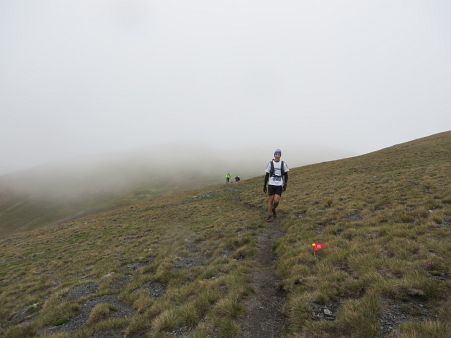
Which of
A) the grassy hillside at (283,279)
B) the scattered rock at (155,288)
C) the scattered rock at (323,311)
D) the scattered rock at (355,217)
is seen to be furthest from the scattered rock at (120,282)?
the scattered rock at (355,217)

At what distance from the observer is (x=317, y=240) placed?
1354 cm

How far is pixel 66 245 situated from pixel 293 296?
25.1 m

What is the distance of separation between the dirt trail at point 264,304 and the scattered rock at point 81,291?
7.54m

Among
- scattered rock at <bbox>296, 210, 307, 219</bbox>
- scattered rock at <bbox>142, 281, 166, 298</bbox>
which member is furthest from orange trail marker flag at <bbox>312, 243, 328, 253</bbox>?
scattered rock at <bbox>296, 210, 307, 219</bbox>

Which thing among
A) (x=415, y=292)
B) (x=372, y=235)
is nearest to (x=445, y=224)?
(x=372, y=235)

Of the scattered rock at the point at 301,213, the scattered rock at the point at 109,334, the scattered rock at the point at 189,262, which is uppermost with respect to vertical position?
the scattered rock at the point at 301,213

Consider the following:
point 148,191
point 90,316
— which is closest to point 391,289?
point 90,316

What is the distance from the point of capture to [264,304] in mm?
9109

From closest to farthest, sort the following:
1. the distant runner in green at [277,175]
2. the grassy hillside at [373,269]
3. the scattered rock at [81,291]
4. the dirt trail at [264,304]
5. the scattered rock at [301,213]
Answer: the grassy hillside at [373,269]
the dirt trail at [264,304]
the scattered rock at [81,291]
the distant runner in green at [277,175]
the scattered rock at [301,213]

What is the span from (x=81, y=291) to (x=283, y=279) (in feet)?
30.4

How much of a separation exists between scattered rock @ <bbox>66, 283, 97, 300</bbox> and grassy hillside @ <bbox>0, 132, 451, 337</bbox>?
0.18 feet

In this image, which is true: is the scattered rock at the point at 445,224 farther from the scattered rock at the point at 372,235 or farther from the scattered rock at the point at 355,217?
the scattered rock at the point at 355,217

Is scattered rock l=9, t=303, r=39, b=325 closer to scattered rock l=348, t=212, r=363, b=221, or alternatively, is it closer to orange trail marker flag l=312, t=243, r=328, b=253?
orange trail marker flag l=312, t=243, r=328, b=253

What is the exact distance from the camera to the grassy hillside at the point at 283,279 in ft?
25.1
